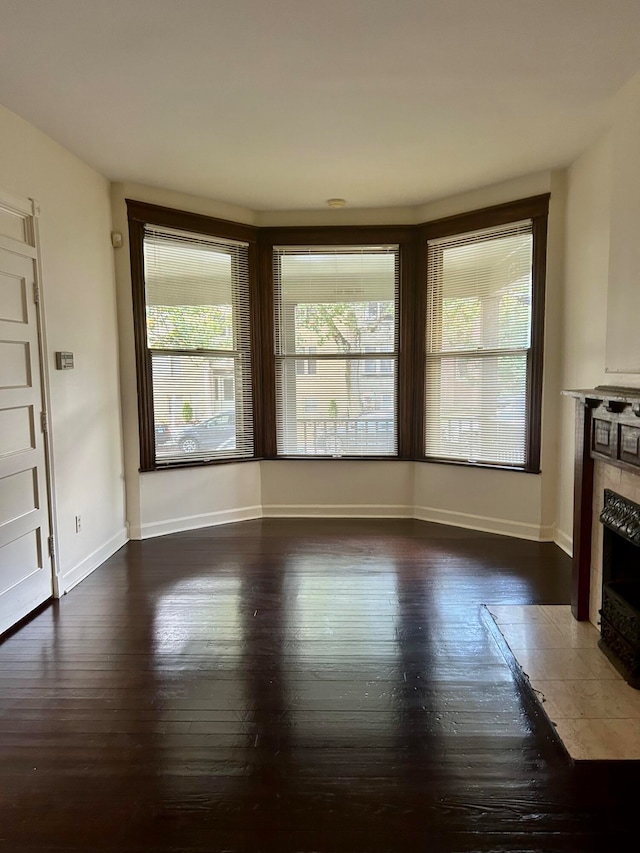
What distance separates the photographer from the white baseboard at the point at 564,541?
4.07 meters

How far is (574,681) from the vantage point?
7.82 feet

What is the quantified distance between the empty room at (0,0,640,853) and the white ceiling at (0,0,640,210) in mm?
21

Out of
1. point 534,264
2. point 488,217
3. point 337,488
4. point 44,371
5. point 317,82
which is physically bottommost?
point 337,488

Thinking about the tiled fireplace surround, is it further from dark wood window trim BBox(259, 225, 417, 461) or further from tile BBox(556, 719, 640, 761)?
dark wood window trim BBox(259, 225, 417, 461)

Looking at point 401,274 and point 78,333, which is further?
point 401,274

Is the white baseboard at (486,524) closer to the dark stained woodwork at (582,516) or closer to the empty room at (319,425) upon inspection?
the empty room at (319,425)

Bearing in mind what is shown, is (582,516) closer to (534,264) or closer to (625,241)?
(625,241)

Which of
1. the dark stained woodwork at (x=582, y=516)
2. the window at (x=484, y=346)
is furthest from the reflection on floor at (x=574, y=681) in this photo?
the window at (x=484, y=346)

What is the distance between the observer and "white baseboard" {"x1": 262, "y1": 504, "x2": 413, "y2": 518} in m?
Answer: 5.20

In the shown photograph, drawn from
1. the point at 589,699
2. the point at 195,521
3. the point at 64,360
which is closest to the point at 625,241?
the point at 589,699

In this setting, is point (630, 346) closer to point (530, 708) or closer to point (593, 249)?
point (593, 249)

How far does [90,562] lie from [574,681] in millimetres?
3160

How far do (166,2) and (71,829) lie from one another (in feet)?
9.77

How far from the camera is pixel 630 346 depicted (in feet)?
9.18
